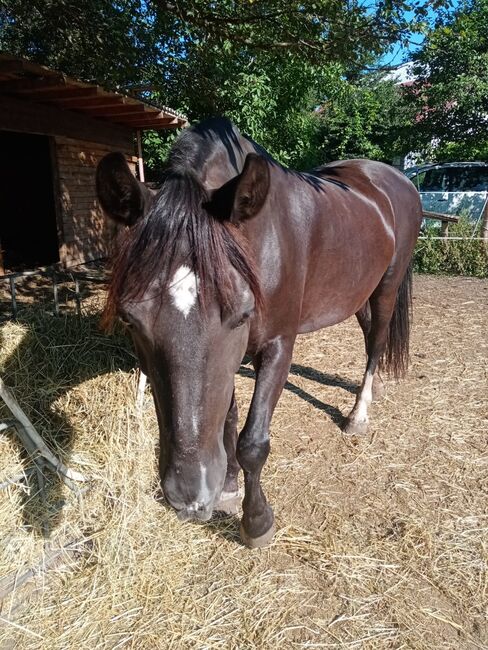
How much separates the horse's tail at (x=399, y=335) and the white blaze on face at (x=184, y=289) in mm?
3014

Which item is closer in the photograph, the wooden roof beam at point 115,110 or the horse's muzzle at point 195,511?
the horse's muzzle at point 195,511

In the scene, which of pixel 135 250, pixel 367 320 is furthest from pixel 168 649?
pixel 367 320

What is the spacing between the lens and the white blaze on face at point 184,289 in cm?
133

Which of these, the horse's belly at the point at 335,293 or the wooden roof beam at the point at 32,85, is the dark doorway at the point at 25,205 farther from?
the horse's belly at the point at 335,293

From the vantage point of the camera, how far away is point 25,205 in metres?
10.3

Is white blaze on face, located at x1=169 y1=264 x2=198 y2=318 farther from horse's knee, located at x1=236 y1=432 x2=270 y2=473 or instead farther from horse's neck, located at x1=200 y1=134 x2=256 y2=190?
horse's knee, located at x1=236 y1=432 x2=270 y2=473

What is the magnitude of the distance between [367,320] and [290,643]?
2.76 meters

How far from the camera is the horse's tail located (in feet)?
13.0

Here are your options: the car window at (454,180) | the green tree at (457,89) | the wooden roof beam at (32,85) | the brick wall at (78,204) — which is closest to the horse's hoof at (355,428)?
the wooden roof beam at (32,85)

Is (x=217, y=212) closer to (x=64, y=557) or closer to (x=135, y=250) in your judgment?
(x=135, y=250)

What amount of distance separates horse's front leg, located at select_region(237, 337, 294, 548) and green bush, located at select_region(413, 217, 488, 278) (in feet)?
24.8

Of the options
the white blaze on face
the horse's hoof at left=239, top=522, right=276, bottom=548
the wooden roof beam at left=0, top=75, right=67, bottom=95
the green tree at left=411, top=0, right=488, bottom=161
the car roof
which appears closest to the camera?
the white blaze on face

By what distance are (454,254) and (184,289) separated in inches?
340

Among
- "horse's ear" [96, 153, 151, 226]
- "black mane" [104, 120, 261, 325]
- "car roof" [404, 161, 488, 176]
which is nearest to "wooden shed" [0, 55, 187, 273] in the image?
"horse's ear" [96, 153, 151, 226]
